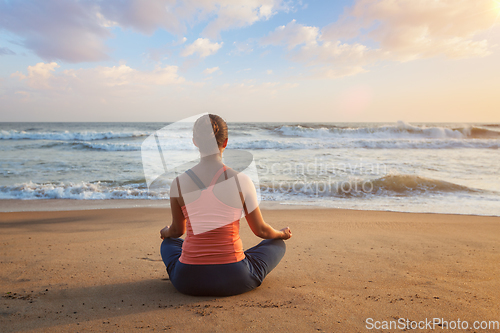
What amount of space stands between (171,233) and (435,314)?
2023 mm

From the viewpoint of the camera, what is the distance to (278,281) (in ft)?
8.37

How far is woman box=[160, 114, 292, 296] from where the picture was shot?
6.42 feet

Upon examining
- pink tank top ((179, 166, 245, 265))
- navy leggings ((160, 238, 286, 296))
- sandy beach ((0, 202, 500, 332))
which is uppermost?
pink tank top ((179, 166, 245, 265))

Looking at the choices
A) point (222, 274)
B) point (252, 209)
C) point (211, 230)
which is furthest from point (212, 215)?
point (222, 274)

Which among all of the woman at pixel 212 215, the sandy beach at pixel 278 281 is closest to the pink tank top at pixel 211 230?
the woman at pixel 212 215

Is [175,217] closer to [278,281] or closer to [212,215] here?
[212,215]

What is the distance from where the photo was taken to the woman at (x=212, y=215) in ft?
6.42

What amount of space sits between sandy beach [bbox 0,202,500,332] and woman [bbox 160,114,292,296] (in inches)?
6.2

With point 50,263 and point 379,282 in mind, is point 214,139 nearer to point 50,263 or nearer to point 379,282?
point 379,282

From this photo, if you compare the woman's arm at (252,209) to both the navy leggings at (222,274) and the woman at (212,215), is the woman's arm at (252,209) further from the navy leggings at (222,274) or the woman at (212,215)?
the navy leggings at (222,274)

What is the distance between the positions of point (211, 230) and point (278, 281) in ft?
3.21

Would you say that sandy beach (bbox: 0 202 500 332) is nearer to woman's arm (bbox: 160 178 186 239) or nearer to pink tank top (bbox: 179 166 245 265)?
pink tank top (bbox: 179 166 245 265)

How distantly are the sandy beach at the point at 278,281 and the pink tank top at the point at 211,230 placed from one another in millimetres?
345

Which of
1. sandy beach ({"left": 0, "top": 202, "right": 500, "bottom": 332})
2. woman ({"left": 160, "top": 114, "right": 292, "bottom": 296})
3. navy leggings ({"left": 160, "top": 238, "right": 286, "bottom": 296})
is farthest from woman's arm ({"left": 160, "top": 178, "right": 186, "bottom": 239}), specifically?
sandy beach ({"left": 0, "top": 202, "right": 500, "bottom": 332})
